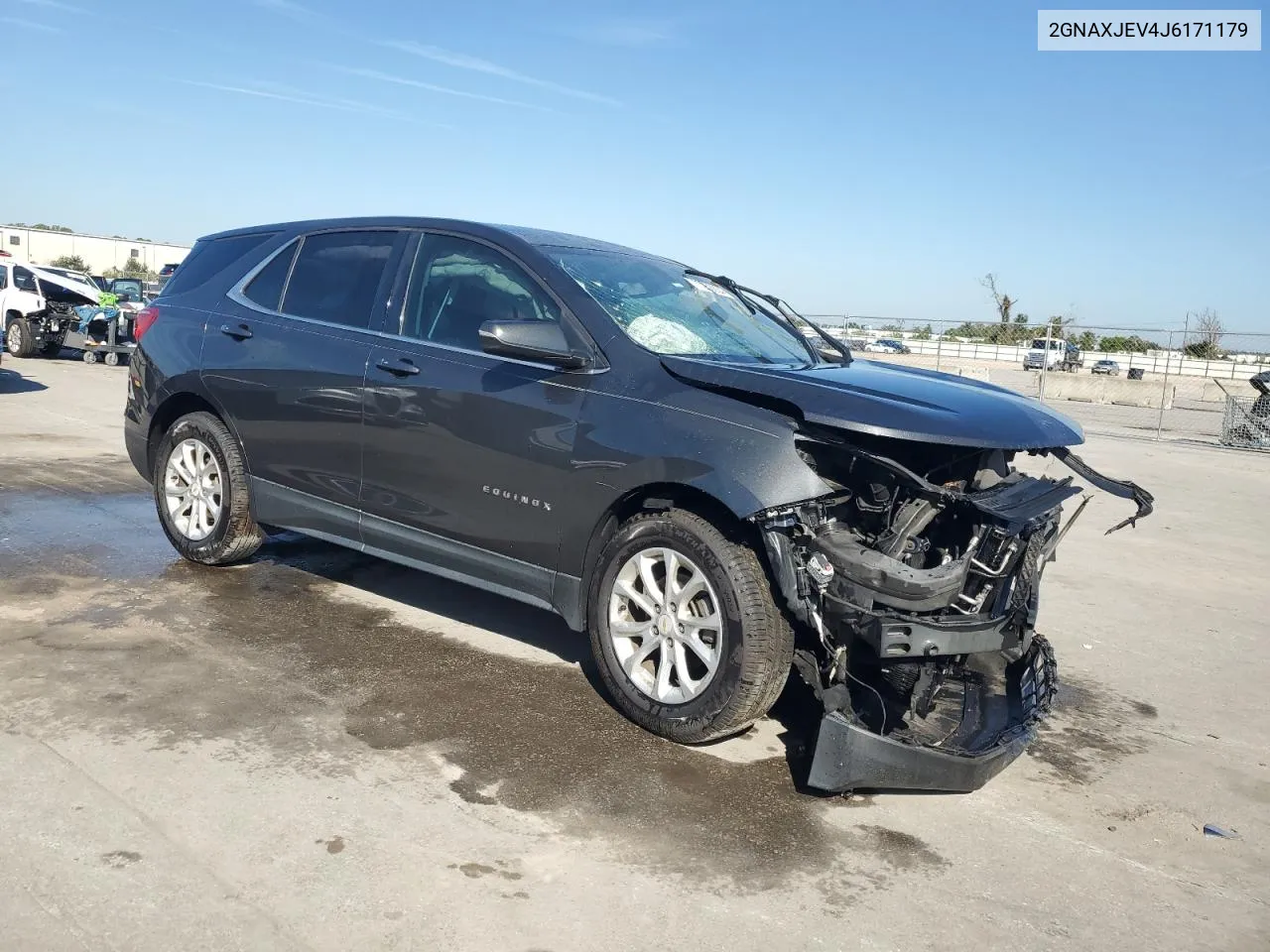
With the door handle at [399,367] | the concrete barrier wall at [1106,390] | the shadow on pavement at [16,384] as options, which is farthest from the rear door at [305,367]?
the concrete barrier wall at [1106,390]

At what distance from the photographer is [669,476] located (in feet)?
12.9

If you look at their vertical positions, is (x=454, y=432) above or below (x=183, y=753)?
above

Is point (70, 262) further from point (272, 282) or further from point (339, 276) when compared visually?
point (339, 276)

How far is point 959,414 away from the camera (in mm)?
3807

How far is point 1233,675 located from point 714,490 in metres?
3.29

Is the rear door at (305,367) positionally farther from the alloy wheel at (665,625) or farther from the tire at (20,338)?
the tire at (20,338)

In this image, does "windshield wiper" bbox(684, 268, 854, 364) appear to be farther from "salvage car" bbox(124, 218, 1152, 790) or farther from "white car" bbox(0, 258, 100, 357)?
"white car" bbox(0, 258, 100, 357)

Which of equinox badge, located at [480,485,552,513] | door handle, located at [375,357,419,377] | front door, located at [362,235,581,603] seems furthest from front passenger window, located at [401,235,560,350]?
equinox badge, located at [480,485,552,513]

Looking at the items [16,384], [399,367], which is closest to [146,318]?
[399,367]

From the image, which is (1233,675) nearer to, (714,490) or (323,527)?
(714,490)

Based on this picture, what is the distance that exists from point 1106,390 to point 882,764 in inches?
1124

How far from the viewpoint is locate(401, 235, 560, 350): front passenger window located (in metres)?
4.60

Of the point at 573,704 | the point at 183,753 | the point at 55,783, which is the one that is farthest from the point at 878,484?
the point at 55,783

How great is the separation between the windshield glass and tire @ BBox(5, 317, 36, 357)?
59.6 feet
